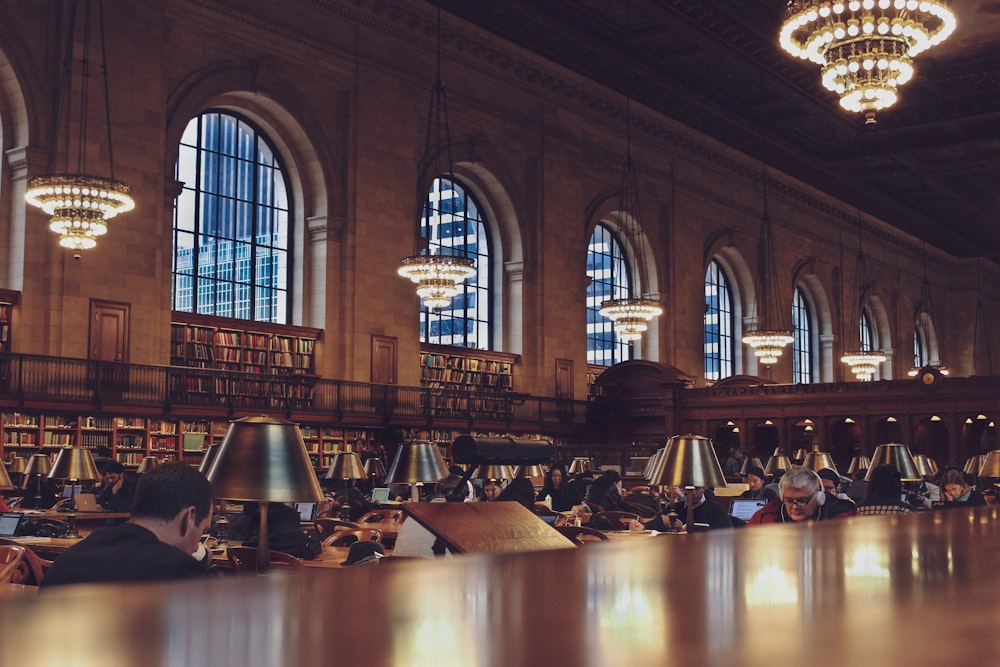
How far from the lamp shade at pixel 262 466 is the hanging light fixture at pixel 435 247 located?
44.8 ft

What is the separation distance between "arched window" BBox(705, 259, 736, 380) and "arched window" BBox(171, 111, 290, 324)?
13.6 metres

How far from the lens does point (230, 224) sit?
1838 centimetres

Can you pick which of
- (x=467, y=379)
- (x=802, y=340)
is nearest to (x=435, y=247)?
(x=467, y=379)

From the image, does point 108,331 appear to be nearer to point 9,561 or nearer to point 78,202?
point 78,202

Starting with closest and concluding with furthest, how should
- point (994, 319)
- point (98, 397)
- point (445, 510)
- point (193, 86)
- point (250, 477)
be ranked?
point (445, 510) < point (250, 477) < point (98, 397) < point (193, 86) < point (994, 319)

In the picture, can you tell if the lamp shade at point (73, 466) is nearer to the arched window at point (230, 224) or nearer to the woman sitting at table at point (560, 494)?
the woman sitting at table at point (560, 494)

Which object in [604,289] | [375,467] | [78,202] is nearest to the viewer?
[78,202]

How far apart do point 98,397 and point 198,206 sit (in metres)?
4.41

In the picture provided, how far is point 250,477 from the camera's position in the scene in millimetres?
3516

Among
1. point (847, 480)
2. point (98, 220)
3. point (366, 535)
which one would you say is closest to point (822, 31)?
point (847, 480)

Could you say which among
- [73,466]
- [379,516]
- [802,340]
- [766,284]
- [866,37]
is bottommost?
[379,516]

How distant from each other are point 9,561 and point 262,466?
66.5 inches

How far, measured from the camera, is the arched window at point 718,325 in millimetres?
29359

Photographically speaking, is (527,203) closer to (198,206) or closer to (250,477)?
(198,206)
